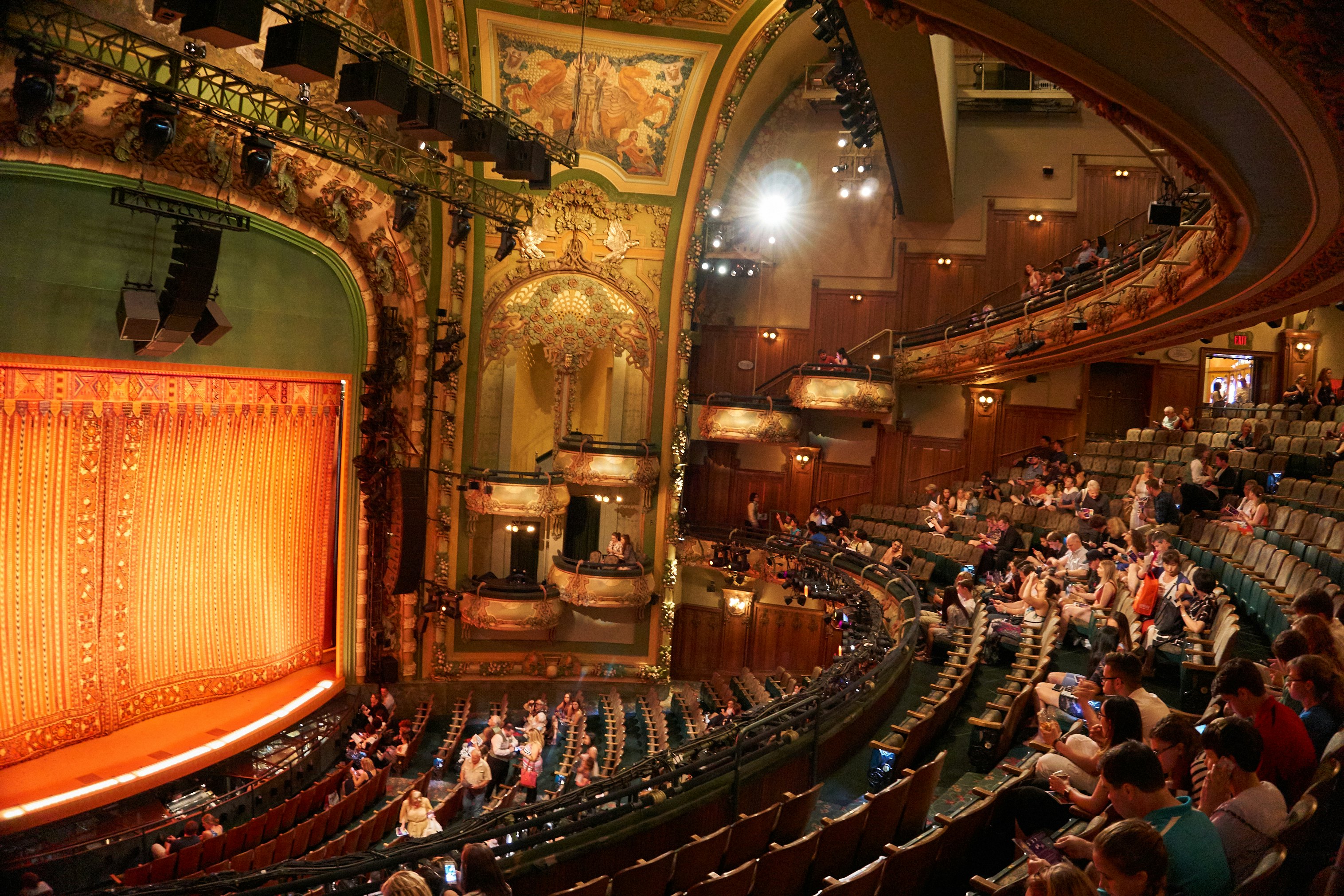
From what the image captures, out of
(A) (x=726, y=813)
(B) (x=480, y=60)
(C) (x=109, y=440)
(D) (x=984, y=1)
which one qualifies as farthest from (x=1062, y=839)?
(B) (x=480, y=60)

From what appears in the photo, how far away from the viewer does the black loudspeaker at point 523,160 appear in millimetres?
8383

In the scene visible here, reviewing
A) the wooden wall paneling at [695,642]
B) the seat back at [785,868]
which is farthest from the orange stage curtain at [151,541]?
the seat back at [785,868]

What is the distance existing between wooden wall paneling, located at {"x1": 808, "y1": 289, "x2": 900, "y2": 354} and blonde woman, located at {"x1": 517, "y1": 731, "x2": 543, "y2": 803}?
9566 millimetres

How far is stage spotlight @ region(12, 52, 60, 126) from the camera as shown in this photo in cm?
586

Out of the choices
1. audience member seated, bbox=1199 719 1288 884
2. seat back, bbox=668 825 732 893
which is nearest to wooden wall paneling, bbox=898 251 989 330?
seat back, bbox=668 825 732 893

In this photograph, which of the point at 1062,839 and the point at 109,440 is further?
the point at 109,440

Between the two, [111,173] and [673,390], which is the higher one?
[111,173]

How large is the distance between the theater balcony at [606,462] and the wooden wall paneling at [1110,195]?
865 cm

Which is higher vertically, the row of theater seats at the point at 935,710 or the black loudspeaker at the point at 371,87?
the black loudspeaker at the point at 371,87

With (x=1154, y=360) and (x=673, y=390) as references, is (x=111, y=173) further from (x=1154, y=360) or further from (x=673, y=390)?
(x=1154, y=360)

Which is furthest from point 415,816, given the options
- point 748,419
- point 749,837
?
point 748,419

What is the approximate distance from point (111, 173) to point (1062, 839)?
8.99 metres

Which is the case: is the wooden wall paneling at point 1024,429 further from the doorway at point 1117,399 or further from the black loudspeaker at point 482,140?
the black loudspeaker at point 482,140

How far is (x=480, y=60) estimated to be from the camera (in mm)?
11594
